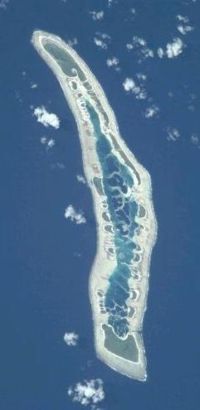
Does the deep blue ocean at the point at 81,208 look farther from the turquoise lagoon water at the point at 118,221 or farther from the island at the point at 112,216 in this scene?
the turquoise lagoon water at the point at 118,221

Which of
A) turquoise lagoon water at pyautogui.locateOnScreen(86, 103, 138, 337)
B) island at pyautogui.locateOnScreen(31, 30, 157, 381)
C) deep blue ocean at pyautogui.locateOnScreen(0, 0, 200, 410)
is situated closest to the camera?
deep blue ocean at pyautogui.locateOnScreen(0, 0, 200, 410)

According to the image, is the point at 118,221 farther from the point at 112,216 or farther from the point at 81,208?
the point at 81,208

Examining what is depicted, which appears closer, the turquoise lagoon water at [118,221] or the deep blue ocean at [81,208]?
the deep blue ocean at [81,208]

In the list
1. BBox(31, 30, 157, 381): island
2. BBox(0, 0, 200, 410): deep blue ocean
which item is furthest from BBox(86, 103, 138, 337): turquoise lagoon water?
BBox(0, 0, 200, 410): deep blue ocean

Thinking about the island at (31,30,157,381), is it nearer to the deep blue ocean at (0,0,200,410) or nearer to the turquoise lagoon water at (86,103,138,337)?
the turquoise lagoon water at (86,103,138,337)

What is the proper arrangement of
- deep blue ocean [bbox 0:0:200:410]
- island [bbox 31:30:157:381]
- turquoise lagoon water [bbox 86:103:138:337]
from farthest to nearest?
turquoise lagoon water [bbox 86:103:138:337], island [bbox 31:30:157:381], deep blue ocean [bbox 0:0:200:410]

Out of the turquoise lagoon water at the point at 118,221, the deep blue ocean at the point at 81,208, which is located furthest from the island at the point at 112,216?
the deep blue ocean at the point at 81,208

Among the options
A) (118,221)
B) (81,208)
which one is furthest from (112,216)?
(81,208)
